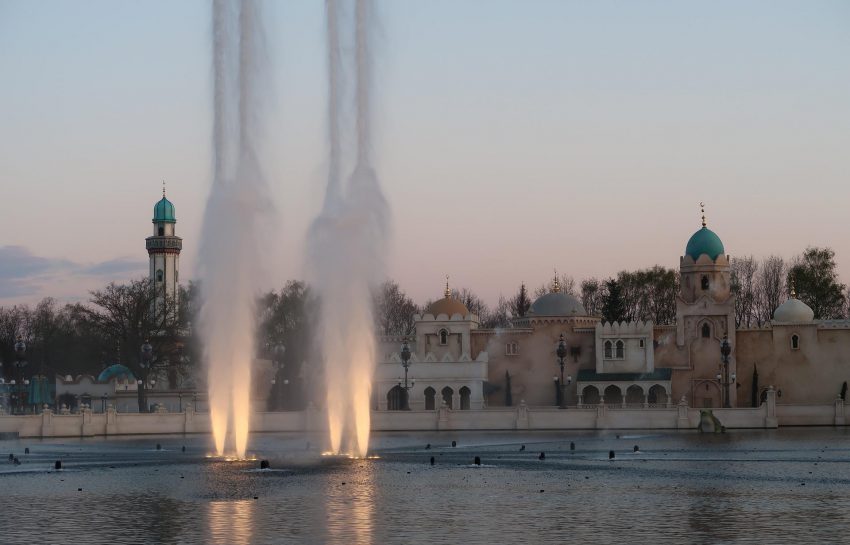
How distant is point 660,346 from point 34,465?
52330 millimetres

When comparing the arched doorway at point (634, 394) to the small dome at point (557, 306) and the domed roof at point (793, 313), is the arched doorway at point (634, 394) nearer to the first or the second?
the small dome at point (557, 306)

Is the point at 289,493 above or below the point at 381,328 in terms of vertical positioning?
below

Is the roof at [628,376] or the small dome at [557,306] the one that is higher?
the small dome at [557,306]

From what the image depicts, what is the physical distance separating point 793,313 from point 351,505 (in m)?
62.1

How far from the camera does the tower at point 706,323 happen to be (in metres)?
85.1

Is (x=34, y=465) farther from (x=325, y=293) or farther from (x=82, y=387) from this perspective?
(x=82, y=387)

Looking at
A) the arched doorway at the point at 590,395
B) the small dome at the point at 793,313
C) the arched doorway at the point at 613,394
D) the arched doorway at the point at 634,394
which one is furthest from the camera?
the arched doorway at the point at 590,395

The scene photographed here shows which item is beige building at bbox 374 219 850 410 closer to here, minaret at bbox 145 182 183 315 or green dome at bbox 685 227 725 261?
green dome at bbox 685 227 725 261

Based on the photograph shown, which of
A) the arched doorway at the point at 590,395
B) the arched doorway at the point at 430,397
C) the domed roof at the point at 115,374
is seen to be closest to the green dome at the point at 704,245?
the arched doorway at the point at 590,395

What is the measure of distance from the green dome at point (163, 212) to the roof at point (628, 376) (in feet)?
173

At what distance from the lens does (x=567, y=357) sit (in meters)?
89.0

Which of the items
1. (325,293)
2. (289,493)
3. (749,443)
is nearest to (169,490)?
(289,493)

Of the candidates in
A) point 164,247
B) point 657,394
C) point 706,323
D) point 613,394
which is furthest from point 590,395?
point 164,247

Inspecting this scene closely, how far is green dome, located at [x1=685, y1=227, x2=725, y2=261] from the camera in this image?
289 feet
